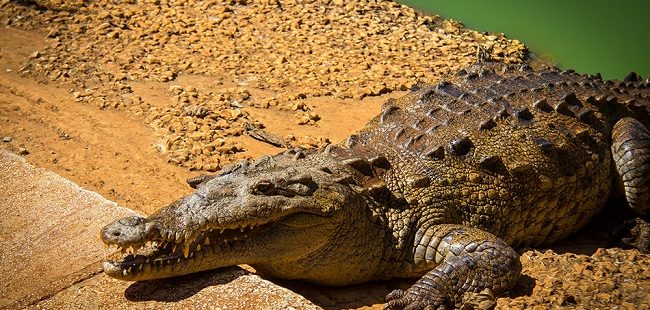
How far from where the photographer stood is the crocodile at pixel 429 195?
174 inches

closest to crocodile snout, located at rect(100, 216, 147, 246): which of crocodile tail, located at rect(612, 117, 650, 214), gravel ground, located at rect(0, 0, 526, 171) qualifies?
gravel ground, located at rect(0, 0, 526, 171)

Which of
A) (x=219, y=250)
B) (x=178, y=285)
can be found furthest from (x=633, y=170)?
(x=178, y=285)

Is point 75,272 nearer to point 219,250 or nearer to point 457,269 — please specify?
point 219,250

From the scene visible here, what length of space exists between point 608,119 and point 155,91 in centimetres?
516

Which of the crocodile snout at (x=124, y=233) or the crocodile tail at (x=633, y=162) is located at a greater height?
the crocodile tail at (x=633, y=162)

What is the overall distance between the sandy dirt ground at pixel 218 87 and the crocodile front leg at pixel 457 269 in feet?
0.65

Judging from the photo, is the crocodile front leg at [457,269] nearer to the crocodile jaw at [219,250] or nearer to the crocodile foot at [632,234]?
the crocodile jaw at [219,250]

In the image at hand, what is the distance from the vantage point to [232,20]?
10000 mm

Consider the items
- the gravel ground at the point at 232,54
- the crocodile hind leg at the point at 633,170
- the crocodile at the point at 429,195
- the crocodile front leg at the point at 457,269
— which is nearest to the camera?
the crocodile at the point at 429,195

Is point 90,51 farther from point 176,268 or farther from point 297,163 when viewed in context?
point 176,268

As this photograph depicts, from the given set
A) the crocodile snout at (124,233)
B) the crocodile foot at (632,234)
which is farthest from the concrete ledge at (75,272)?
the crocodile foot at (632,234)

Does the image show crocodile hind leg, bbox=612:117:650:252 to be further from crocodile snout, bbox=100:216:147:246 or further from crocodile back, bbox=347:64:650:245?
crocodile snout, bbox=100:216:147:246

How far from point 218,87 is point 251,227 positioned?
13.4 ft

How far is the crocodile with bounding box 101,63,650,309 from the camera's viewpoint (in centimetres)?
443
